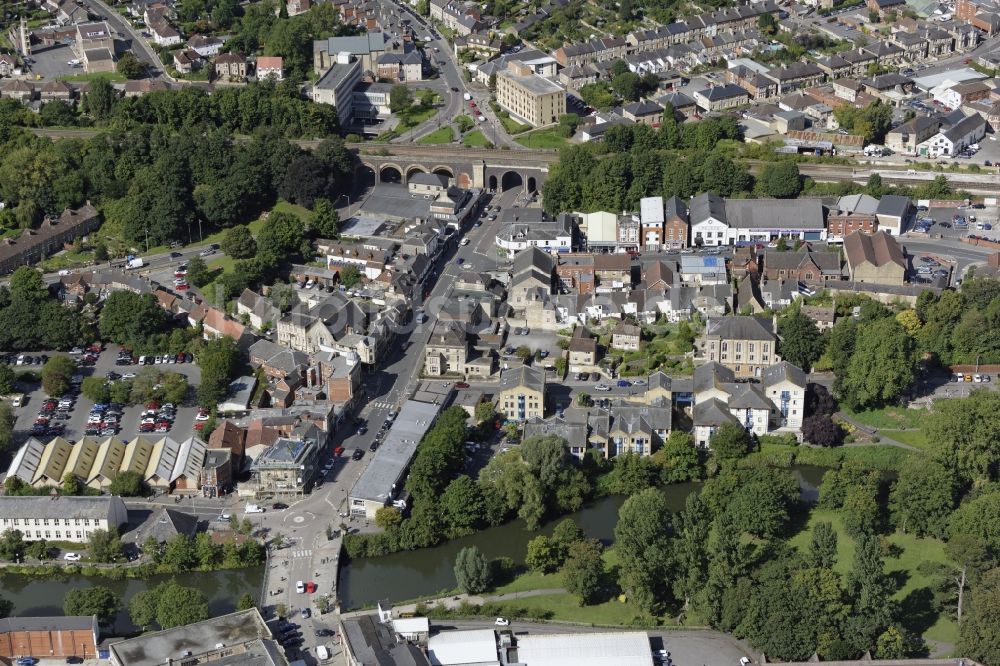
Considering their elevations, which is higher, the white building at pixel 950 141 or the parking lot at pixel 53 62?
the parking lot at pixel 53 62

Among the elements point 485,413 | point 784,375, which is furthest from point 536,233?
point 784,375

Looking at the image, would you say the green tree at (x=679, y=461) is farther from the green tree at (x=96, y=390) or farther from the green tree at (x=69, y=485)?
the green tree at (x=96, y=390)

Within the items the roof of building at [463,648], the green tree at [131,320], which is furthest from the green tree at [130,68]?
the roof of building at [463,648]

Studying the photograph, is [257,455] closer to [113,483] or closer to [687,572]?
[113,483]

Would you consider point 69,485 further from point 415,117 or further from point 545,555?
point 415,117

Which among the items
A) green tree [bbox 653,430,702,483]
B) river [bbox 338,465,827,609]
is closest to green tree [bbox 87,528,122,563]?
river [bbox 338,465,827,609]

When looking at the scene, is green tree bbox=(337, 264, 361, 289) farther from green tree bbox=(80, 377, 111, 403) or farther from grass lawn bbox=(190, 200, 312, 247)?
green tree bbox=(80, 377, 111, 403)
